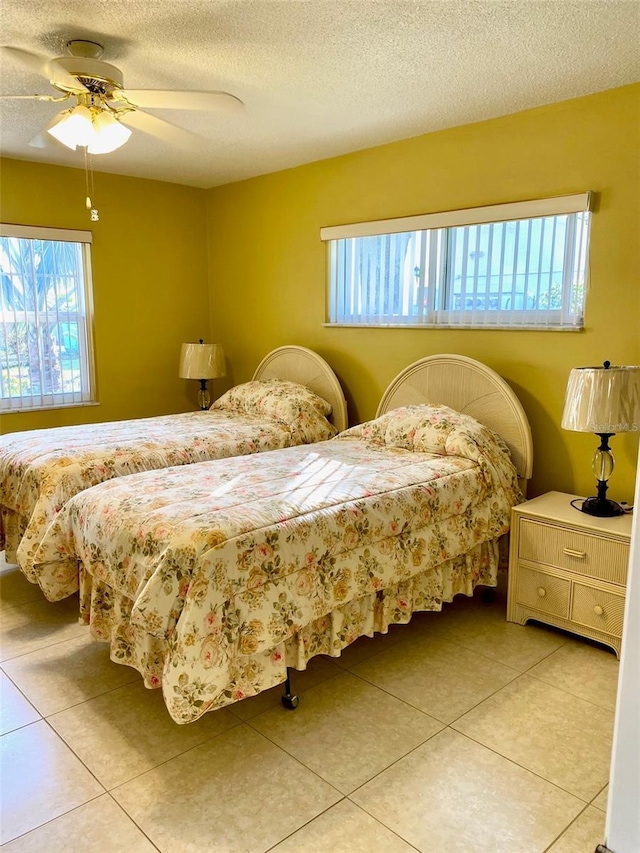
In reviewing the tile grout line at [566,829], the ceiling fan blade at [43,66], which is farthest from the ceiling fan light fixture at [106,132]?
the tile grout line at [566,829]

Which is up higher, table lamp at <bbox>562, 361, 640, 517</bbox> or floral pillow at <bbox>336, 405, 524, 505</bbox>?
table lamp at <bbox>562, 361, 640, 517</bbox>

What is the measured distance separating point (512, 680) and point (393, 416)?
4.78ft

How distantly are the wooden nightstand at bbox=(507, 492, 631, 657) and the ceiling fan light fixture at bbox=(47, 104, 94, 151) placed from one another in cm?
238

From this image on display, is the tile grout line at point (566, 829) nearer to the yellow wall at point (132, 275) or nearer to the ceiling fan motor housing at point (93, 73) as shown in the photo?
the ceiling fan motor housing at point (93, 73)

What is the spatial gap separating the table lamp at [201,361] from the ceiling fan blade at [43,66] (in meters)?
2.44

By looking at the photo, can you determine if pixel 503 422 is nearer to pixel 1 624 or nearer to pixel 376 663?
pixel 376 663

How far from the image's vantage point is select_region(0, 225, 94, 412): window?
4.11 metres

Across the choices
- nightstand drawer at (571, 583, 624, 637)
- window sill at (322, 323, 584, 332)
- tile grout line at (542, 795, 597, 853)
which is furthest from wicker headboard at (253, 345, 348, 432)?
tile grout line at (542, 795, 597, 853)

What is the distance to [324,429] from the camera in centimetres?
395

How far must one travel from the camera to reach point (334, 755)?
1996mm

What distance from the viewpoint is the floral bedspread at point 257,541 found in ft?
6.20

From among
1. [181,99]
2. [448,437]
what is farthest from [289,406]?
[181,99]

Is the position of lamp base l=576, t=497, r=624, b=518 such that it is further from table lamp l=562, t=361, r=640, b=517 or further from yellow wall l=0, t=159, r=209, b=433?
yellow wall l=0, t=159, r=209, b=433

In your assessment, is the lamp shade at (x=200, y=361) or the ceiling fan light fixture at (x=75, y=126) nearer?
the ceiling fan light fixture at (x=75, y=126)
